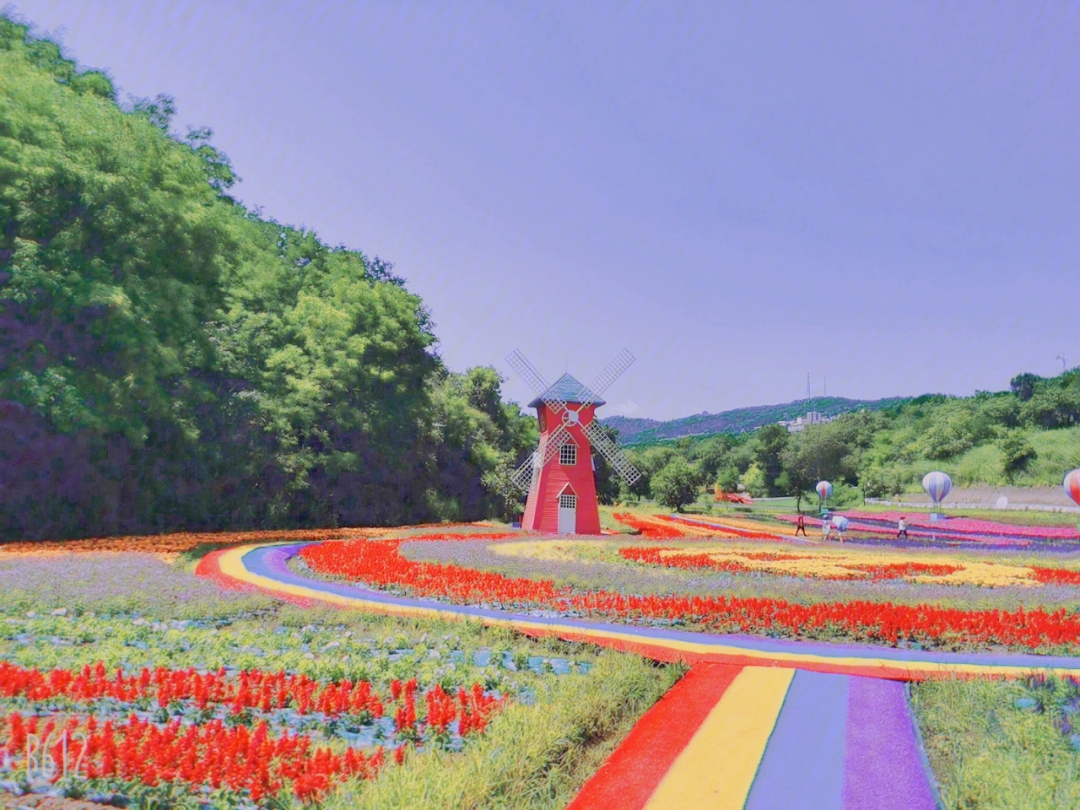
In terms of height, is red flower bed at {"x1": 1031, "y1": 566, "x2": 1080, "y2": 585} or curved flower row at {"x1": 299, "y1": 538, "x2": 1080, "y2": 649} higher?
curved flower row at {"x1": 299, "y1": 538, "x2": 1080, "y2": 649}

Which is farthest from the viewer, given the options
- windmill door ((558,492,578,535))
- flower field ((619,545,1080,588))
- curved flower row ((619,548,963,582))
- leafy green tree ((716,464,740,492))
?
leafy green tree ((716,464,740,492))

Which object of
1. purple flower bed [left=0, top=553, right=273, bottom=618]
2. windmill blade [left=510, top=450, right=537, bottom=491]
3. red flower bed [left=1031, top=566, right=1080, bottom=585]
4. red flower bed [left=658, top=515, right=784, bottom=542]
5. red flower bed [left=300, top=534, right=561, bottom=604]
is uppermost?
windmill blade [left=510, top=450, right=537, bottom=491]

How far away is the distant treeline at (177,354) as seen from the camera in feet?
59.4

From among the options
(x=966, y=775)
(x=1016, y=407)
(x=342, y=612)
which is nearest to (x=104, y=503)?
(x=342, y=612)

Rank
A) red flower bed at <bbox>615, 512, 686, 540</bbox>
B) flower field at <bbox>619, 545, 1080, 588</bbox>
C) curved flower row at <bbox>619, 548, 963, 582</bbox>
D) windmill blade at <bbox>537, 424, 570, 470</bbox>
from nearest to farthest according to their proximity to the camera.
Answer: flower field at <bbox>619, 545, 1080, 588</bbox> < curved flower row at <bbox>619, 548, 963, 582</bbox> < red flower bed at <bbox>615, 512, 686, 540</bbox> < windmill blade at <bbox>537, 424, 570, 470</bbox>

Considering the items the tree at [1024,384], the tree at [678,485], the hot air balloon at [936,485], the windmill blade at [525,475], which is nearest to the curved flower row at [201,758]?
the windmill blade at [525,475]

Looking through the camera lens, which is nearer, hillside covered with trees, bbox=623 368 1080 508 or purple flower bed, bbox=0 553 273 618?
purple flower bed, bbox=0 553 273 618

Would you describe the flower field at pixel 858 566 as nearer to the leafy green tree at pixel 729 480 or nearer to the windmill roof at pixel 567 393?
the windmill roof at pixel 567 393

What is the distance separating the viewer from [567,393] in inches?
1160

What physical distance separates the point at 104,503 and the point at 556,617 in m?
17.9

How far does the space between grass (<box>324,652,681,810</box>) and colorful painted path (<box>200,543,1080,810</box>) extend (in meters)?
0.21

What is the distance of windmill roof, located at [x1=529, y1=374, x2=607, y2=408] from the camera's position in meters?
29.2

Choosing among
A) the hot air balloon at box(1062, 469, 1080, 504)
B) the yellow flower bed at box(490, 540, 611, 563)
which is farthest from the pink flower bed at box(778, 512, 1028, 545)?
the yellow flower bed at box(490, 540, 611, 563)

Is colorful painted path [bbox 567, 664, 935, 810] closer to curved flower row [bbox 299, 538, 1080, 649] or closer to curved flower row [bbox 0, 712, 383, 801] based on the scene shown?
curved flower row [bbox 0, 712, 383, 801]
